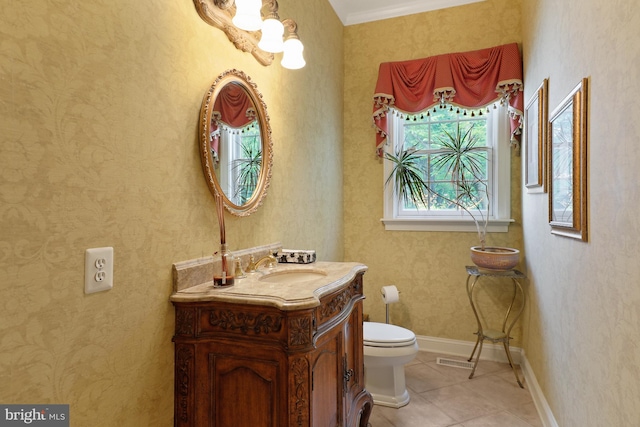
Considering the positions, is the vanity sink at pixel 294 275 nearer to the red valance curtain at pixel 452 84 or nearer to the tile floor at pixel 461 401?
the tile floor at pixel 461 401

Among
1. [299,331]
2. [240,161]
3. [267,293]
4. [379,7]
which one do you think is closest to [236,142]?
[240,161]

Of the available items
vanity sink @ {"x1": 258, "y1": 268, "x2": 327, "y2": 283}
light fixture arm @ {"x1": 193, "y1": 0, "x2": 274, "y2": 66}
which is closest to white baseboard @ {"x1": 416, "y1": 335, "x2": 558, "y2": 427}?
vanity sink @ {"x1": 258, "y1": 268, "x2": 327, "y2": 283}

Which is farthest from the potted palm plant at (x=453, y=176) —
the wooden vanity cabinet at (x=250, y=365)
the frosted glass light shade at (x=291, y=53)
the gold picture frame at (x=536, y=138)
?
the wooden vanity cabinet at (x=250, y=365)

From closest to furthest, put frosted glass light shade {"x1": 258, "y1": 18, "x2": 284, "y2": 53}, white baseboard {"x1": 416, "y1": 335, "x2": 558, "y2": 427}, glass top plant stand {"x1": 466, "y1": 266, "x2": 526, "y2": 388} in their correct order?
1. frosted glass light shade {"x1": 258, "y1": 18, "x2": 284, "y2": 53}
2. white baseboard {"x1": 416, "y1": 335, "x2": 558, "y2": 427}
3. glass top plant stand {"x1": 466, "y1": 266, "x2": 526, "y2": 388}

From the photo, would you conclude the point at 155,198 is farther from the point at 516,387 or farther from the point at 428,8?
the point at 428,8

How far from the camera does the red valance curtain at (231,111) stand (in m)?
1.50

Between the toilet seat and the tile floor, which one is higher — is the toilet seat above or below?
above

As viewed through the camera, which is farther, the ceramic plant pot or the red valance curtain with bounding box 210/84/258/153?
the ceramic plant pot

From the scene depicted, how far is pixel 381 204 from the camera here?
3.16m

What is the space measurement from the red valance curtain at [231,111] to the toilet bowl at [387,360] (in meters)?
1.44

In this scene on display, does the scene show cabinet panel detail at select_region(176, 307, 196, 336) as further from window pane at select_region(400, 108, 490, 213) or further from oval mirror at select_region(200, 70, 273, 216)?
window pane at select_region(400, 108, 490, 213)

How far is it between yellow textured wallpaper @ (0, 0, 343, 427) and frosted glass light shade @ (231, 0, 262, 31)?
151 millimetres

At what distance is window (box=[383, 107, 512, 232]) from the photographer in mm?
2844

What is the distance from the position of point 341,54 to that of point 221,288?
2630 millimetres
